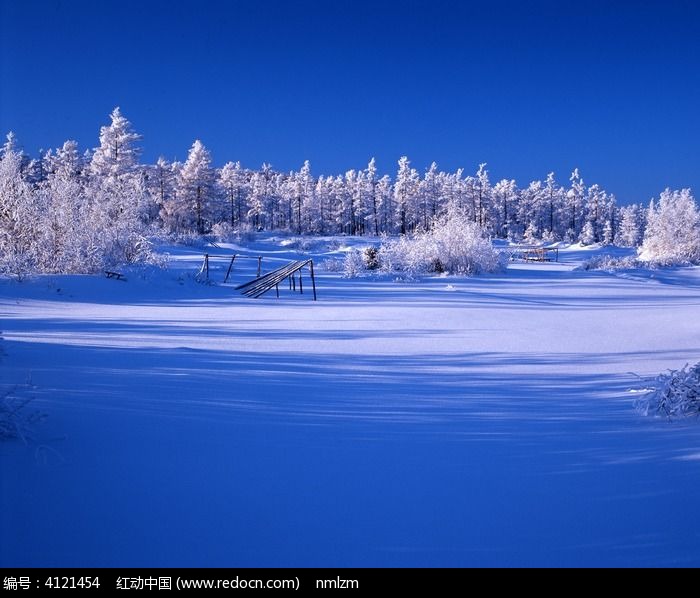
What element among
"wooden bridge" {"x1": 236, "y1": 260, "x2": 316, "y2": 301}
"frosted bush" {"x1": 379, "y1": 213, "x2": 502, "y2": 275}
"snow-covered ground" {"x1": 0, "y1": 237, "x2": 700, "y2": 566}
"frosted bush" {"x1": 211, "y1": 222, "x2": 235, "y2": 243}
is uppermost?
"frosted bush" {"x1": 211, "y1": 222, "x2": 235, "y2": 243}

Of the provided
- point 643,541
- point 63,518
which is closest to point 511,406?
point 643,541

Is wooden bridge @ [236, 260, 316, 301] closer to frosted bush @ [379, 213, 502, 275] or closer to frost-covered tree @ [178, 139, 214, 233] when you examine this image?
frosted bush @ [379, 213, 502, 275]

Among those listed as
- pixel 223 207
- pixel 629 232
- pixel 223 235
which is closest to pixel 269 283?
pixel 223 235

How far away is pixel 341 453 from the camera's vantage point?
3938mm

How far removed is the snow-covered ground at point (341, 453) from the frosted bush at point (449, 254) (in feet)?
56.5

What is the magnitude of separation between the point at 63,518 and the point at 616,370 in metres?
6.84

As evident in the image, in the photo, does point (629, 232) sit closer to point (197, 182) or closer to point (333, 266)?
point (197, 182)

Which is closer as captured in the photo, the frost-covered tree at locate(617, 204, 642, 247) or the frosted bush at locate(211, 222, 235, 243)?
the frosted bush at locate(211, 222, 235, 243)

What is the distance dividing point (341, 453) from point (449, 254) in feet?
77.2

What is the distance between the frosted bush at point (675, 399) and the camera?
4836mm

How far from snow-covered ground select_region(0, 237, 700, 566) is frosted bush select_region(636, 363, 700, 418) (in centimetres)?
19

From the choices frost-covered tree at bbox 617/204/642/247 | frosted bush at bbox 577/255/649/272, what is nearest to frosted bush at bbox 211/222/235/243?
frosted bush at bbox 577/255/649/272

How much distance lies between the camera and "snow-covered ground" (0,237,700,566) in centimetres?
268
